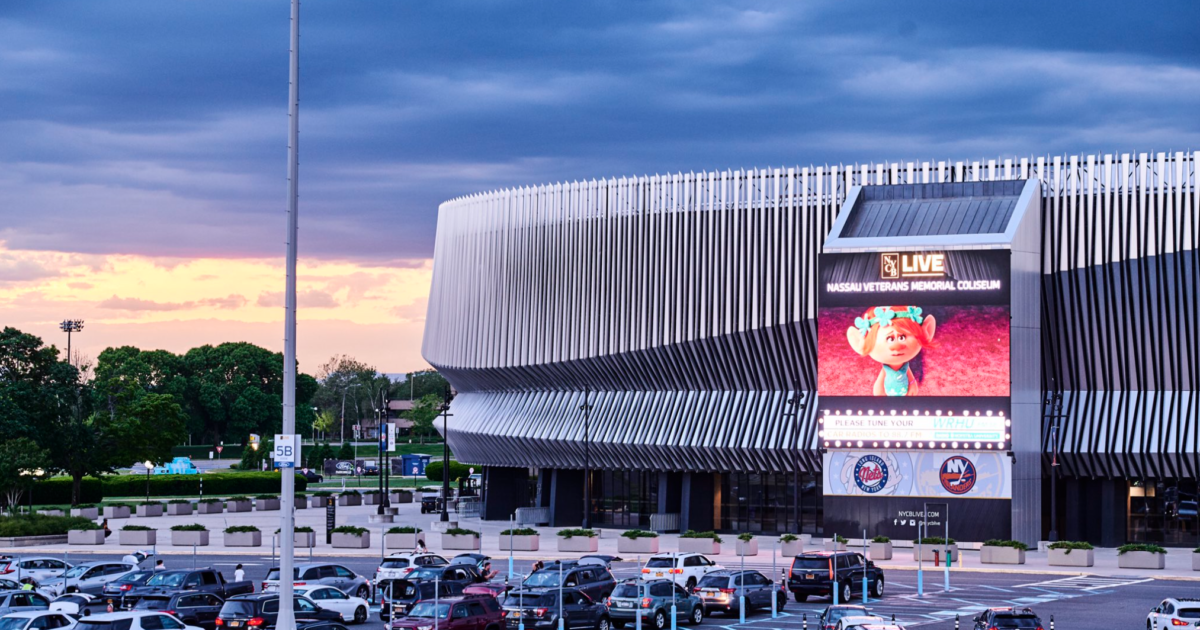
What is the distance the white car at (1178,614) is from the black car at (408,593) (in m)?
17.8

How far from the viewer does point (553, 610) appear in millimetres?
38250

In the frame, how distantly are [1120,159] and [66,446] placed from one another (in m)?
64.5

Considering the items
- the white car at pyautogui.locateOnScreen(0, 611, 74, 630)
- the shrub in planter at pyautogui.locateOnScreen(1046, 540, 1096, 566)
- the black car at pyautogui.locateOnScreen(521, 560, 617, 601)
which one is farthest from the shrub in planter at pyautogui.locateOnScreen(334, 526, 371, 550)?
the white car at pyautogui.locateOnScreen(0, 611, 74, 630)

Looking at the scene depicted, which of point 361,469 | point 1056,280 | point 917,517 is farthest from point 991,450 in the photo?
point 361,469

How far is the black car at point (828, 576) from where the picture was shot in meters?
46.0

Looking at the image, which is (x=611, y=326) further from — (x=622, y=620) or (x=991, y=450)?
(x=622, y=620)

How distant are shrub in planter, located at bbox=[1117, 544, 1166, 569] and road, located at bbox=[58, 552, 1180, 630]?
349 centimetres

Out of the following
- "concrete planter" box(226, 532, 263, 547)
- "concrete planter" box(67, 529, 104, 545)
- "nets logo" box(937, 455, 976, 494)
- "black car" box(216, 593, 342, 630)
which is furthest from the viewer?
"concrete planter" box(67, 529, 104, 545)

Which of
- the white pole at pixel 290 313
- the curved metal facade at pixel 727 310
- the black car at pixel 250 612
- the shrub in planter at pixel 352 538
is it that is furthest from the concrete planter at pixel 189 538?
the white pole at pixel 290 313

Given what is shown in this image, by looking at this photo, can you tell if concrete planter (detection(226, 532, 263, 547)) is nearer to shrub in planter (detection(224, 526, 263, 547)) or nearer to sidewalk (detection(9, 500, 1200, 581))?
shrub in planter (detection(224, 526, 263, 547))

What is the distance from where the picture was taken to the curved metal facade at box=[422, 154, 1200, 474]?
7038 centimetres

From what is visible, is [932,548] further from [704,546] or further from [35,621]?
[35,621]

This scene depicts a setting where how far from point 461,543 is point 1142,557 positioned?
2865 centimetres

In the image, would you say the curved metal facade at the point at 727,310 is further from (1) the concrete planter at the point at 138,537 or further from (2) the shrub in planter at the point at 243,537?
(1) the concrete planter at the point at 138,537
